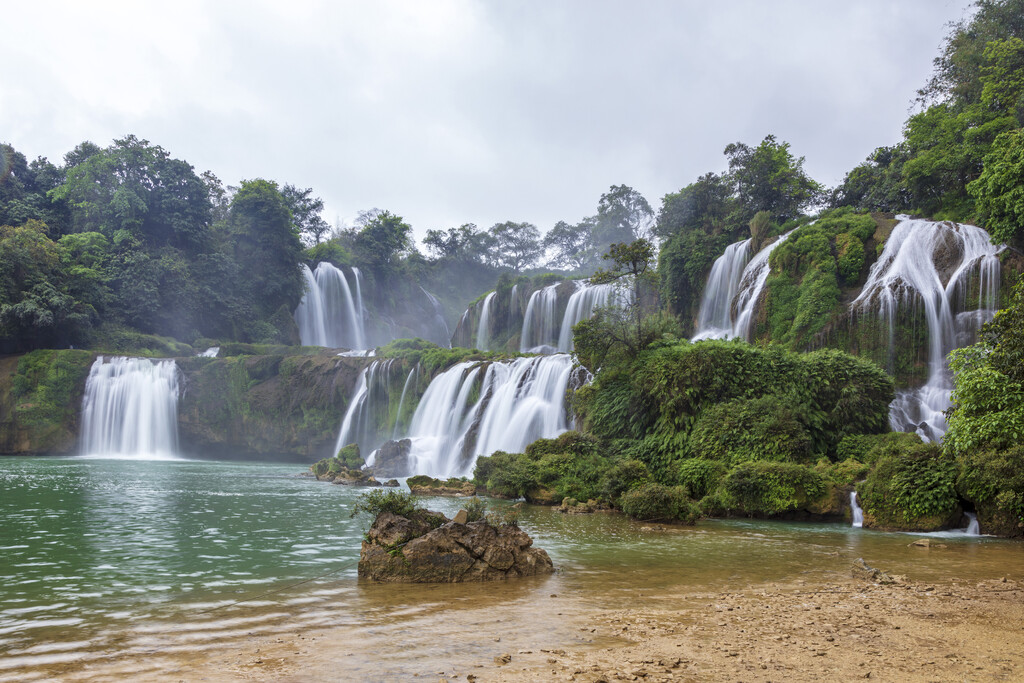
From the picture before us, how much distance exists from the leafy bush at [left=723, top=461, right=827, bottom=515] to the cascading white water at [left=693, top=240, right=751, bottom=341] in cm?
1545

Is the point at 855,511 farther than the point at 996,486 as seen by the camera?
Yes

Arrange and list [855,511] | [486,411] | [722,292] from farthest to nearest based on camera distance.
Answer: [722,292]
[486,411]
[855,511]

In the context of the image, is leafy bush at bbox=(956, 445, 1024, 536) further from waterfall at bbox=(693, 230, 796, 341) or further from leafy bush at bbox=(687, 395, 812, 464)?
waterfall at bbox=(693, 230, 796, 341)

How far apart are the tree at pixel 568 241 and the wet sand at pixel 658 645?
237ft

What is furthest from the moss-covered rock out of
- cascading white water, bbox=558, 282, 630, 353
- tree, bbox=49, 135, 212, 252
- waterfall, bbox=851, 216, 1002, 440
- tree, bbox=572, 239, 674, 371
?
waterfall, bbox=851, 216, 1002, 440

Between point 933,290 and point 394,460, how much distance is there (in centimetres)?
2174

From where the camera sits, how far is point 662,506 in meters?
14.1

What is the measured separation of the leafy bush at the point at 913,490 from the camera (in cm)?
1315

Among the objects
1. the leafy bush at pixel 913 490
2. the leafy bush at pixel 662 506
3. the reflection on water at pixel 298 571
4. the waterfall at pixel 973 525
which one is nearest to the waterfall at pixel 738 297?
the leafy bush at pixel 913 490

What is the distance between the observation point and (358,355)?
39688 mm

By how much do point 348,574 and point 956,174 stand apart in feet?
103

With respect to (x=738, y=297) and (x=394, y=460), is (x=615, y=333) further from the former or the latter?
(x=394, y=460)

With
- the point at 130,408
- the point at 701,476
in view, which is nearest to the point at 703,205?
the point at 701,476

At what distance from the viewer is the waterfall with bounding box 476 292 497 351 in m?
47.7
